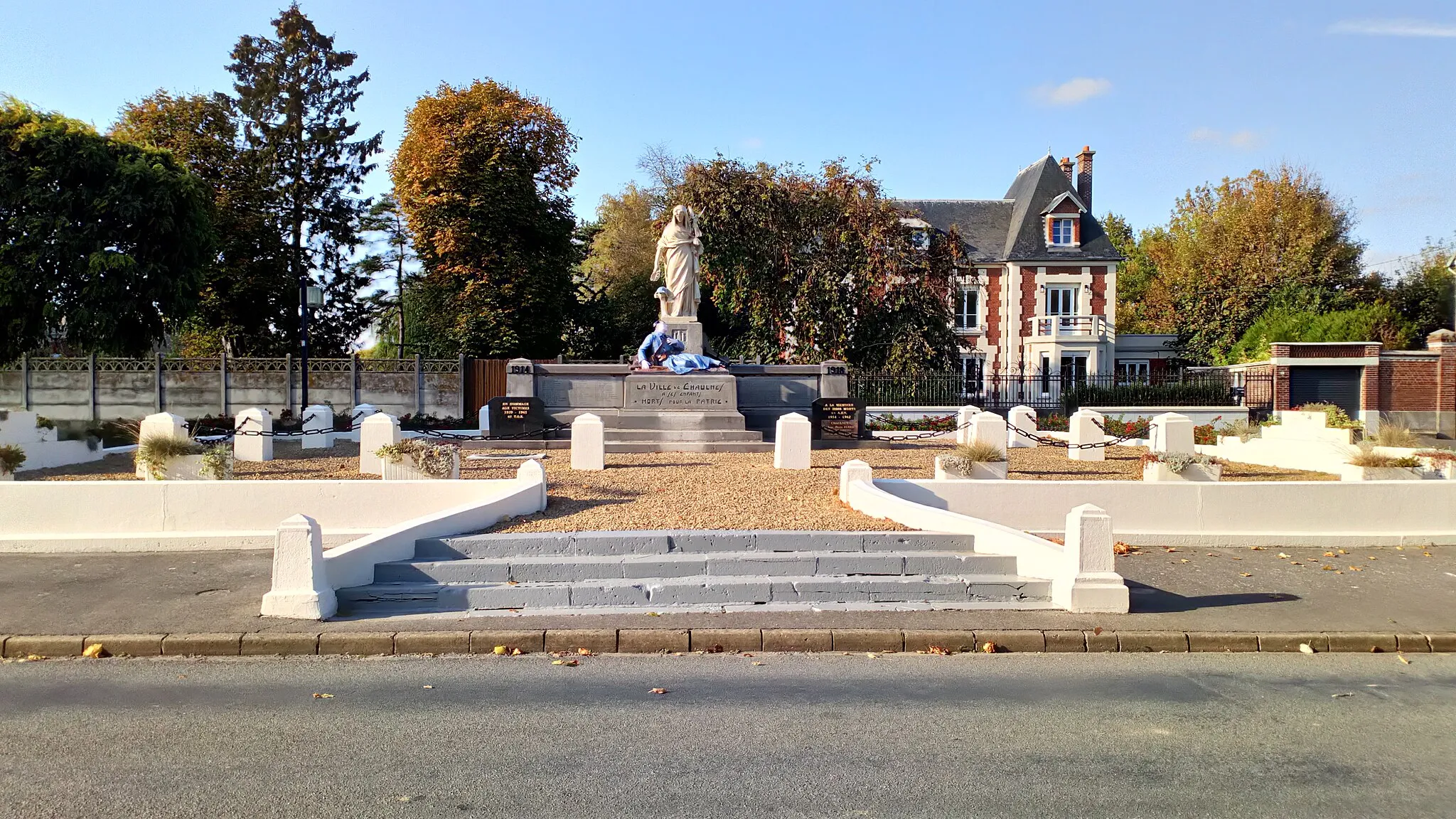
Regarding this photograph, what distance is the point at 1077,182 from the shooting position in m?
47.4

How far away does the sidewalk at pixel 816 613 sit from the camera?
23.9ft

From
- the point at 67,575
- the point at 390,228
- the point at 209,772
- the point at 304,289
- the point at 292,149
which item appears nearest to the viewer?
the point at 209,772

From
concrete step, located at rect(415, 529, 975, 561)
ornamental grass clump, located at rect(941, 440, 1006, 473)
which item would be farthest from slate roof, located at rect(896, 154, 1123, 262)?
concrete step, located at rect(415, 529, 975, 561)

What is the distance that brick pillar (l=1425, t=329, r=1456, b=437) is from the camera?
2858cm

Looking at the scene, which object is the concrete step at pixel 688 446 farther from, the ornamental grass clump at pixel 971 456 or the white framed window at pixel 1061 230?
the white framed window at pixel 1061 230

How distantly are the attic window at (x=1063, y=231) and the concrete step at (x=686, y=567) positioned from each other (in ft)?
130

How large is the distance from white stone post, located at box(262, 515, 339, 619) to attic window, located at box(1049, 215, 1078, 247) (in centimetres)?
4308

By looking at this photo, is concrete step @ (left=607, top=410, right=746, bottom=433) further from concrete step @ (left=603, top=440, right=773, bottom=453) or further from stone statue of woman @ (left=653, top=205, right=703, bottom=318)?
stone statue of woman @ (left=653, top=205, right=703, bottom=318)

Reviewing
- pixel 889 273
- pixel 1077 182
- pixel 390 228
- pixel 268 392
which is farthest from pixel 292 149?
pixel 1077 182

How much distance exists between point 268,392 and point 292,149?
1233 centimetres

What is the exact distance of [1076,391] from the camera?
94.8ft

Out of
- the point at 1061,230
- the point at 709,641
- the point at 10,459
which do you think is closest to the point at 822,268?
the point at 1061,230

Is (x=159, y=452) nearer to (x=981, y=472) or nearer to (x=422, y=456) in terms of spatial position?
(x=422, y=456)

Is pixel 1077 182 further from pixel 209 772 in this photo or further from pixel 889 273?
pixel 209 772
